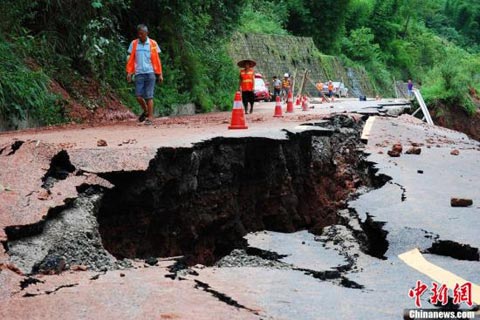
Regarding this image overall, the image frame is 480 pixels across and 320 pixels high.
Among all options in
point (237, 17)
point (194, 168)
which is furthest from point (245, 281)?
point (237, 17)

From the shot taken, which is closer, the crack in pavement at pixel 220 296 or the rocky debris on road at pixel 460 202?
the crack in pavement at pixel 220 296

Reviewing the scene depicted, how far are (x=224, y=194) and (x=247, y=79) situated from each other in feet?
24.0

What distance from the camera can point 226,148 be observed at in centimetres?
720

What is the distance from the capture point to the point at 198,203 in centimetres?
646

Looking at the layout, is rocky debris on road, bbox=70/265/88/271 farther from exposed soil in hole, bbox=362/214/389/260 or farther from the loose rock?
the loose rock

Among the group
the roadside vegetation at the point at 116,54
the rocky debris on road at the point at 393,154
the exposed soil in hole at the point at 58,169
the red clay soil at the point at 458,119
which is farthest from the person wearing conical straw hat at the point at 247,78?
the red clay soil at the point at 458,119

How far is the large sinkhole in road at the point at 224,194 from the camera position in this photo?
562cm

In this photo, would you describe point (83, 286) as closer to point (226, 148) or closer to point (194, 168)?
point (194, 168)

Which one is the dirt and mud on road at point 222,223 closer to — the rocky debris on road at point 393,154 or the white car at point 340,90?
the rocky debris on road at point 393,154

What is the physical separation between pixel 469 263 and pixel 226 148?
3.78m

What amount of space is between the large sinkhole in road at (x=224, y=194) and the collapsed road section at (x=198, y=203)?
1 centimetres

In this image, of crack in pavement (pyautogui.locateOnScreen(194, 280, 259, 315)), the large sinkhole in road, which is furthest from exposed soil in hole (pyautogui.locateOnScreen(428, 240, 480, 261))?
crack in pavement (pyautogui.locateOnScreen(194, 280, 259, 315))

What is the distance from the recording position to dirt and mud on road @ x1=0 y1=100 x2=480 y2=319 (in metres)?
3.16

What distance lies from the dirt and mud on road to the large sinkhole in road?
0.06 feet
